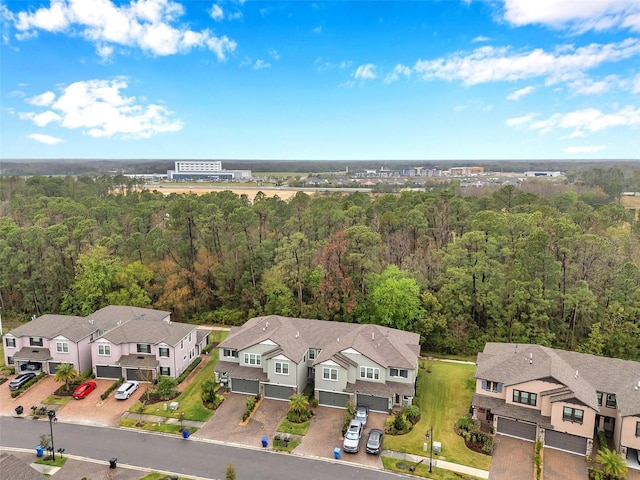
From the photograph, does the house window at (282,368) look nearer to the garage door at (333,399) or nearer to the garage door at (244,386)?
the garage door at (244,386)

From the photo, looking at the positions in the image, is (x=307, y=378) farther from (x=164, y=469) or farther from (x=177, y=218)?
(x=177, y=218)

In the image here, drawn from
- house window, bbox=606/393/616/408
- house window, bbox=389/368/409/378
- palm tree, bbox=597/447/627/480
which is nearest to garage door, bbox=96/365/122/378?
house window, bbox=389/368/409/378

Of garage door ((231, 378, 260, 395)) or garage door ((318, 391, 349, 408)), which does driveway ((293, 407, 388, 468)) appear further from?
garage door ((231, 378, 260, 395))

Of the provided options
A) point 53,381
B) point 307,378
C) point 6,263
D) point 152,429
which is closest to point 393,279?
point 307,378

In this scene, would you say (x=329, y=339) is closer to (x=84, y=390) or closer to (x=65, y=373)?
(x=84, y=390)

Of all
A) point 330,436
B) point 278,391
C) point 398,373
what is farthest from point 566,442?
point 278,391
